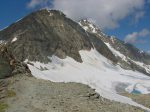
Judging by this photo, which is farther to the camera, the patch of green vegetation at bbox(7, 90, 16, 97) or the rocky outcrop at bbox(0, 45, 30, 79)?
the rocky outcrop at bbox(0, 45, 30, 79)

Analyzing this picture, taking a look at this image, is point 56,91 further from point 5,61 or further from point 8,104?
point 5,61

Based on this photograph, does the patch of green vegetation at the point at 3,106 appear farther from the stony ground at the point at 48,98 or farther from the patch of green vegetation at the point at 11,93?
the patch of green vegetation at the point at 11,93

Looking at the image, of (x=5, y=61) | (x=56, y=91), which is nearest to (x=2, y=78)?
(x=5, y=61)

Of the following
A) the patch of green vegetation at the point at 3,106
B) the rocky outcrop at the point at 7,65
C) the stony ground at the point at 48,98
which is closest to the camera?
the patch of green vegetation at the point at 3,106

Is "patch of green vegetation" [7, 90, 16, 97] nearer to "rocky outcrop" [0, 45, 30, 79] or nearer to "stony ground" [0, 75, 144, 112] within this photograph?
"stony ground" [0, 75, 144, 112]

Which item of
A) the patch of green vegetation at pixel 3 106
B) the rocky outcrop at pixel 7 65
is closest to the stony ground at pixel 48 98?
the patch of green vegetation at pixel 3 106

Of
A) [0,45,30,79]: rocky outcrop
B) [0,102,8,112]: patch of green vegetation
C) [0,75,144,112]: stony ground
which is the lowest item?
[0,102,8,112]: patch of green vegetation

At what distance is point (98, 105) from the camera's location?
39875 mm

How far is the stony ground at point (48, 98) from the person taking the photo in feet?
120

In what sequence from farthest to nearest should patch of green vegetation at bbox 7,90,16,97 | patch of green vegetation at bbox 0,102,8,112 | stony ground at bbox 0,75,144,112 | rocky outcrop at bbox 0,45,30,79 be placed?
1. rocky outcrop at bbox 0,45,30,79
2. patch of green vegetation at bbox 7,90,16,97
3. stony ground at bbox 0,75,144,112
4. patch of green vegetation at bbox 0,102,8,112

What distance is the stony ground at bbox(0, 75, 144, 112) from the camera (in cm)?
3653

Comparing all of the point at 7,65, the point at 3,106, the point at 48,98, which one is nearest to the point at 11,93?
the point at 3,106

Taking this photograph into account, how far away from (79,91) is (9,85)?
25.7 ft

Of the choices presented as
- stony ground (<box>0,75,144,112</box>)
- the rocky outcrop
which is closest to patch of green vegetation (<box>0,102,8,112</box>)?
stony ground (<box>0,75,144,112</box>)
